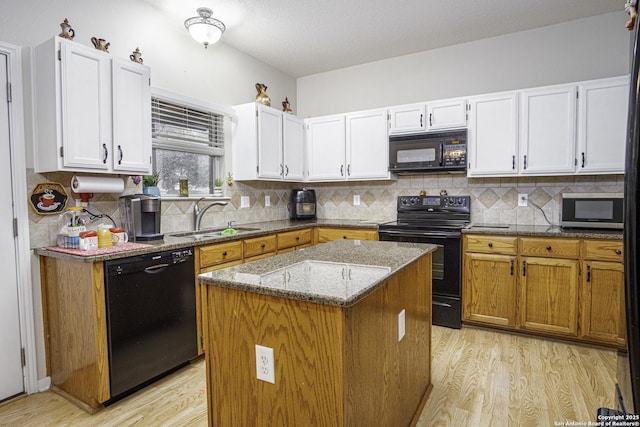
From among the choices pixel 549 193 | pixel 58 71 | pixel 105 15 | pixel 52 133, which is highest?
pixel 105 15

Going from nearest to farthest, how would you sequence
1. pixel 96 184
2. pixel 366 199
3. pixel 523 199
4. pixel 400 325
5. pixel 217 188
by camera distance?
1. pixel 400 325
2. pixel 96 184
3. pixel 523 199
4. pixel 217 188
5. pixel 366 199

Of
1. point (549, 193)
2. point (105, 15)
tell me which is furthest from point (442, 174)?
point (105, 15)

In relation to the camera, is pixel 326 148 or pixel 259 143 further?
pixel 326 148

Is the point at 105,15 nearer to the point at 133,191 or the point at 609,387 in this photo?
the point at 133,191

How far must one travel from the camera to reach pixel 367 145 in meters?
4.00

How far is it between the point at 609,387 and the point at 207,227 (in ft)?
10.7

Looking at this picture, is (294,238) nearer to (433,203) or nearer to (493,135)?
(433,203)

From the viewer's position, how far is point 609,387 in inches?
87.7

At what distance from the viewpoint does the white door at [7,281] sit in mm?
2172

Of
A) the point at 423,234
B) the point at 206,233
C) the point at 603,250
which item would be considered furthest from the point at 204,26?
the point at 603,250

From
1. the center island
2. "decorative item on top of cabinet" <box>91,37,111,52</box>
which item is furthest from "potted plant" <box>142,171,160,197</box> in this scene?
the center island

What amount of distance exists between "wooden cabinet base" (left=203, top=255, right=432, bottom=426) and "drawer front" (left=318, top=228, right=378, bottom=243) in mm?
2105

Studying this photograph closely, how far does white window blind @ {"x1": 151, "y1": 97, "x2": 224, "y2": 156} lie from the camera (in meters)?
3.10

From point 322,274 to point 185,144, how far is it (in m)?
2.42
